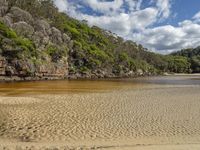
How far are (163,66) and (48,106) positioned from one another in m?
164

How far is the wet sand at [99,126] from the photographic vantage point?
1284 centimetres

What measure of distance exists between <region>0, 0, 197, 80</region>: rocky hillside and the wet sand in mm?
42408

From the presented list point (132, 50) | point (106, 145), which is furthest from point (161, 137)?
point (132, 50)

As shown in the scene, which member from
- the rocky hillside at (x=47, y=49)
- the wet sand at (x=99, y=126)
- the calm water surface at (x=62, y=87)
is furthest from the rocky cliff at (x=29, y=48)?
the wet sand at (x=99, y=126)

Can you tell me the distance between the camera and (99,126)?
54.3 ft

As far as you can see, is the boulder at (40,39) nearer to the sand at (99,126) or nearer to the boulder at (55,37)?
the boulder at (55,37)

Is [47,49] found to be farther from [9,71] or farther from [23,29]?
[9,71]

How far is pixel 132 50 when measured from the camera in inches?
6314

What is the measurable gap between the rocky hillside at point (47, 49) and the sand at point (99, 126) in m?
42.4

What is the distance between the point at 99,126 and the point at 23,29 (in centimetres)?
6464

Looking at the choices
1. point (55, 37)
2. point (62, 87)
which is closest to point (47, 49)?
point (55, 37)

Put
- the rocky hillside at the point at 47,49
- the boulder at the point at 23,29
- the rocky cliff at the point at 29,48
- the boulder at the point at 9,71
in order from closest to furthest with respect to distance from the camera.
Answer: the boulder at the point at 9,71 < the rocky cliff at the point at 29,48 < the rocky hillside at the point at 47,49 < the boulder at the point at 23,29

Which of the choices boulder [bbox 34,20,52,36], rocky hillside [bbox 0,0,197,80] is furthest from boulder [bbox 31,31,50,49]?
boulder [bbox 34,20,52,36]

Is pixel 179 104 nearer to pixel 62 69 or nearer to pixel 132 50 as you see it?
pixel 62 69
